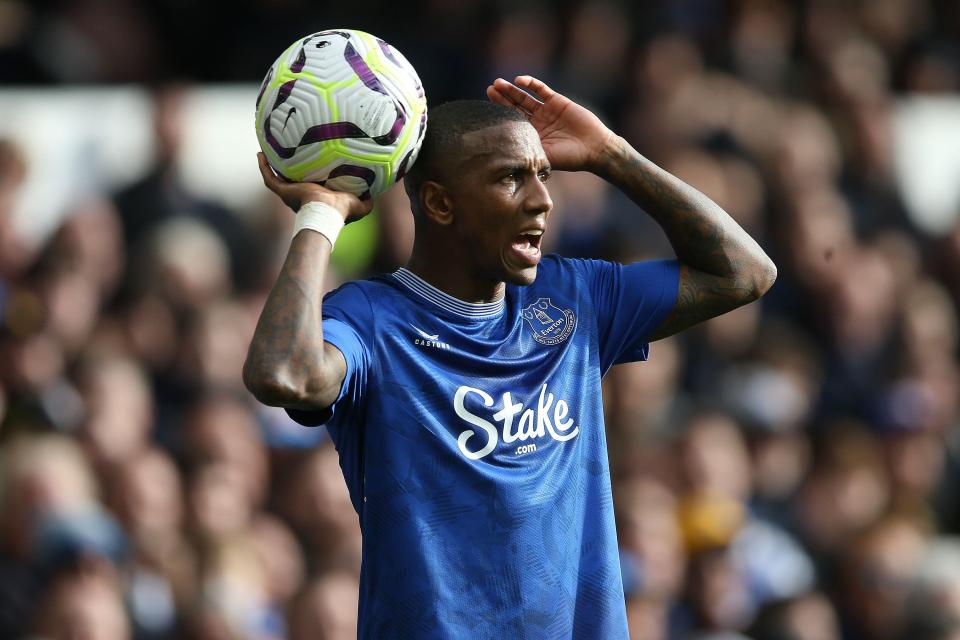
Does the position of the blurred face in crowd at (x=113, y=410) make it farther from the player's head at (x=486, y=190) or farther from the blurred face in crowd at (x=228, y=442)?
the player's head at (x=486, y=190)

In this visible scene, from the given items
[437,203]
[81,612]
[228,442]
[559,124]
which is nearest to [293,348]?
[437,203]

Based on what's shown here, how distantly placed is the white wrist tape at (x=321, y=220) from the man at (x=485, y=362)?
14 millimetres

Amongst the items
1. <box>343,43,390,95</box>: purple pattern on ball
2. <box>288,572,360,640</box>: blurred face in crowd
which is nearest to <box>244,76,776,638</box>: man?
<box>343,43,390,95</box>: purple pattern on ball

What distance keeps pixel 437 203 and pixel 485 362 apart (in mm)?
453

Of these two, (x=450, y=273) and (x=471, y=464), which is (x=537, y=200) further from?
(x=471, y=464)

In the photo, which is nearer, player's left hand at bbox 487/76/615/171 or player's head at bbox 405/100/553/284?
player's head at bbox 405/100/553/284

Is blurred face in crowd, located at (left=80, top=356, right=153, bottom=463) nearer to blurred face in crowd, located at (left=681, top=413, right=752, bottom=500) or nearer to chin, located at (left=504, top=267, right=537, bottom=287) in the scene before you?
blurred face in crowd, located at (left=681, top=413, right=752, bottom=500)

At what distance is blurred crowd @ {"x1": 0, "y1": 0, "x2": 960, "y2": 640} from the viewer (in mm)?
7402

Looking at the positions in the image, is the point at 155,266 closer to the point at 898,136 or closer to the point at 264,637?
the point at 264,637

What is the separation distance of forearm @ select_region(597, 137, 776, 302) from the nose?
0.40m

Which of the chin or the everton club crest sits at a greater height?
the chin

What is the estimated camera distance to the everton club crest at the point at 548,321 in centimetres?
435

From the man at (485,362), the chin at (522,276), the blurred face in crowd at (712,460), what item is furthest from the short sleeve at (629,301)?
the blurred face in crowd at (712,460)

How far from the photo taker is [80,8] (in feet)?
33.9
